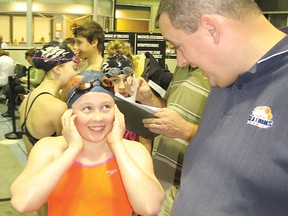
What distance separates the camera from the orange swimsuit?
1.67 m

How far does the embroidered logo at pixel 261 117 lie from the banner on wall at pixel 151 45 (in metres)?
6.00

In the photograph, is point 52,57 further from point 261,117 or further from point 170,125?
point 261,117

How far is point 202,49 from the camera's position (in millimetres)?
1276

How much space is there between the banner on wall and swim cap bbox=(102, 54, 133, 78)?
4088 mm

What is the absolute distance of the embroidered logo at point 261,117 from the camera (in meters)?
1.12

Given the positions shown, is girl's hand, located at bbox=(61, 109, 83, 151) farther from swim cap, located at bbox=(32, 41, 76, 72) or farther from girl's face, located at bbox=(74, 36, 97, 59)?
girl's face, located at bbox=(74, 36, 97, 59)

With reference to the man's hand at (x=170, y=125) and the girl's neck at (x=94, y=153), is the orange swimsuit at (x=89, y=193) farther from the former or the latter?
the man's hand at (x=170, y=125)

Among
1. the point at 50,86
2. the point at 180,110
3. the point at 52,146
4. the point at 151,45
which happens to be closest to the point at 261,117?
the point at 52,146

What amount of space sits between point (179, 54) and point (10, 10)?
455 inches

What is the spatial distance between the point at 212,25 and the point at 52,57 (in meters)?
1.89

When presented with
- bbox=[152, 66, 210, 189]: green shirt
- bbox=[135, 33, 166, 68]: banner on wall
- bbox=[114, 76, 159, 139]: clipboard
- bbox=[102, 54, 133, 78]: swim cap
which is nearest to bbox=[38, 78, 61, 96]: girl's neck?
bbox=[102, 54, 133, 78]: swim cap

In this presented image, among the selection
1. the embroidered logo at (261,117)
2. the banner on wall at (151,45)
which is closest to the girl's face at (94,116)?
the embroidered logo at (261,117)

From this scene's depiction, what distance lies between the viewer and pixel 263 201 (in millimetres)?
A: 1121

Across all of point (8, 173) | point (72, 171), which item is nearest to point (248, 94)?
point (72, 171)
